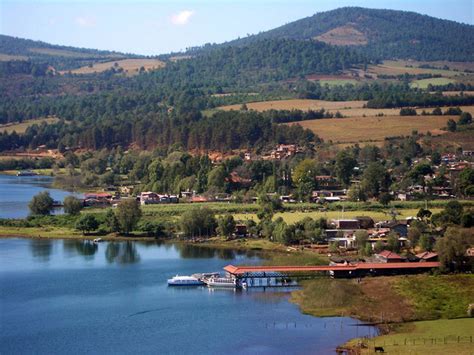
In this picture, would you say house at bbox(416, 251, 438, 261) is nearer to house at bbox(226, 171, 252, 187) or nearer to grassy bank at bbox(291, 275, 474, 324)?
grassy bank at bbox(291, 275, 474, 324)

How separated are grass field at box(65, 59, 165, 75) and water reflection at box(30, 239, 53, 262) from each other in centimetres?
7928

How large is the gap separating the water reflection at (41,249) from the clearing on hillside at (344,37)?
103145 millimetres

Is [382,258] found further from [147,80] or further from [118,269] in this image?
[147,80]

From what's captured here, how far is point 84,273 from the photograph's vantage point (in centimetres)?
2998

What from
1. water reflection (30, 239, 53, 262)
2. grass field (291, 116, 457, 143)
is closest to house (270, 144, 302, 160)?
grass field (291, 116, 457, 143)

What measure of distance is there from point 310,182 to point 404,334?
24829 mm

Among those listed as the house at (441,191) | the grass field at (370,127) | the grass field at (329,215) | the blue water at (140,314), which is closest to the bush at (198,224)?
the grass field at (329,215)

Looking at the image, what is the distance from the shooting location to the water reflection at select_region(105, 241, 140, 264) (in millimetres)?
32469

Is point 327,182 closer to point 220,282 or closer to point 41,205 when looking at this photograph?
point 41,205

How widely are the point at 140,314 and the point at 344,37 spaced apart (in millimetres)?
120721

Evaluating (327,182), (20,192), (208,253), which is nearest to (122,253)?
(208,253)

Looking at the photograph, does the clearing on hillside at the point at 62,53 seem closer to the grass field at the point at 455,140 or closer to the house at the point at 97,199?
the grass field at the point at 455,140

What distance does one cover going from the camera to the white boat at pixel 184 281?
2816cm

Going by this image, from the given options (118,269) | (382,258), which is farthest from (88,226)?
(382,258)
